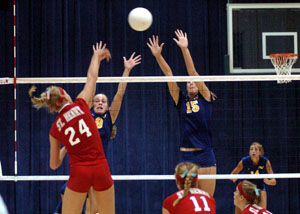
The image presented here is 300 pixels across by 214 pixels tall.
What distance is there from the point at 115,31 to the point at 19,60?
7.05ft

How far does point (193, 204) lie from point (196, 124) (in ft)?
7.95

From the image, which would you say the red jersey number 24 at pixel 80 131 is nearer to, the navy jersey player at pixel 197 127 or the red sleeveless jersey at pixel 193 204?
the red sleeveless jersey at pixel 193 204

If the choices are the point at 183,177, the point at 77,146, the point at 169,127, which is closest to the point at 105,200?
the point at 77,146

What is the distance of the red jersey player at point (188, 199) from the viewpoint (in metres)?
4.30

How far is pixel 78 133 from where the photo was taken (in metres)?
4.93

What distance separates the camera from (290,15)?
1016 cm

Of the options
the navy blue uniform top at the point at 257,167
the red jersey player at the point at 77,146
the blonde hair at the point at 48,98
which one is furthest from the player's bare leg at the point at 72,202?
the navy blue uniform top at the point at 257,167

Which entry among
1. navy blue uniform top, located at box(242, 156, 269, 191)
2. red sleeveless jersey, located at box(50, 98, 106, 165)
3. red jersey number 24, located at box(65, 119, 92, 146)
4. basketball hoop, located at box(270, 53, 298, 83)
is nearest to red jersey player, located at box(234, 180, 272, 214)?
red sleeveless jersey, located at box(50, 98, 106, 165)

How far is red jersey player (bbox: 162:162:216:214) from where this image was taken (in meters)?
4.30

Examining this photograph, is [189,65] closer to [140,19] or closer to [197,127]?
[197,127]

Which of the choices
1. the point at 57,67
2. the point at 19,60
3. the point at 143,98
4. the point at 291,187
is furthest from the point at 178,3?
the point at 291,187

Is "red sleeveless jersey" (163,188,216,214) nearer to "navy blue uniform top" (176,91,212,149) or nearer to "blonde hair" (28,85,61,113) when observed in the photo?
"blonde hair" (28,85,61,113)

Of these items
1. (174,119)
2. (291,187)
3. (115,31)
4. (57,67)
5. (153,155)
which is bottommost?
(291,187)

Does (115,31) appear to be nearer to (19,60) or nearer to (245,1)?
(19,60)
